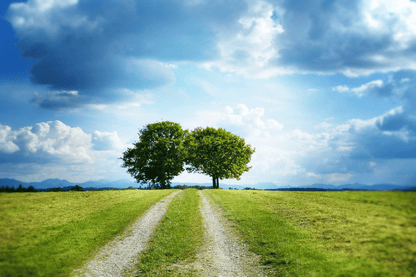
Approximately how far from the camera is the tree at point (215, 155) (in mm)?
67688

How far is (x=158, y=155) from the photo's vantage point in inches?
2547

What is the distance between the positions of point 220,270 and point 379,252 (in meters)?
8.04

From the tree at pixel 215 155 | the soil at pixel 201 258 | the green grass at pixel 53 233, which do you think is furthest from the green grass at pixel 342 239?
the tree at pixel 215 155

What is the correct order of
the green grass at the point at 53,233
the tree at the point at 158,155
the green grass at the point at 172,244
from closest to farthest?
the green grass at the point at 53,233, the green grass at the point at 172,244, the tree at the point at 158,155

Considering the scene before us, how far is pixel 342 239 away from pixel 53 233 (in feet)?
74.8

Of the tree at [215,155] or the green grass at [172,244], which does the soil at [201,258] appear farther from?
the tree at [215,155]

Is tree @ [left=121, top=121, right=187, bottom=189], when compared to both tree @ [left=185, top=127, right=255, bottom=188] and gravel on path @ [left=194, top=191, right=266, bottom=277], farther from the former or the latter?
gravel on path @ [left=194, top=191, right=266, bottom=277]

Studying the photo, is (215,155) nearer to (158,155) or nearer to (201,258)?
(158,155)

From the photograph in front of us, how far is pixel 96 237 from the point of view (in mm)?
18859

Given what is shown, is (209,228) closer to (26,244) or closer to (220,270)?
(220,270)

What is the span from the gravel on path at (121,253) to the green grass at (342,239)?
330 inches

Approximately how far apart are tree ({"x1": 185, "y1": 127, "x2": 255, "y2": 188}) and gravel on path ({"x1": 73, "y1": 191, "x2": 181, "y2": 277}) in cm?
4450

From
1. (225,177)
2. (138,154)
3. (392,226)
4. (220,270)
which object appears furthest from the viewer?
(225,177)

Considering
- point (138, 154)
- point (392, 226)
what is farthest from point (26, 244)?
point (138, 154)
